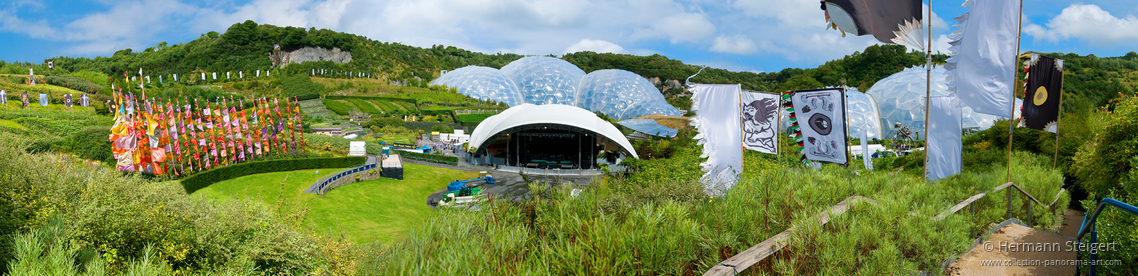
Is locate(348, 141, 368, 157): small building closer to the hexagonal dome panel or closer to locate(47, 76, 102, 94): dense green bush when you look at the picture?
locate(47, 76, 102, 94): dense green bush

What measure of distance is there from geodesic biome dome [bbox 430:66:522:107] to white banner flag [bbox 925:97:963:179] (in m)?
49.0

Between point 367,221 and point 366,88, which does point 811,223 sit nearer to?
point 367,221

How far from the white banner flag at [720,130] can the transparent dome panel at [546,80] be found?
44.3 m

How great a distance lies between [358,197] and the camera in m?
19.0

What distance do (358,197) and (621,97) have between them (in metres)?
36.3

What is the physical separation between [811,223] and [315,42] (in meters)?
95.4

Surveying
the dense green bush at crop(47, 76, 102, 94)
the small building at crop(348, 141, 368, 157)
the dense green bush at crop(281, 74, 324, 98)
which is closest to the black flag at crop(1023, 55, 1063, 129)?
the small building at crop(348, 141, 368, 157)

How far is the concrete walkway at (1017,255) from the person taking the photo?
4609 mm

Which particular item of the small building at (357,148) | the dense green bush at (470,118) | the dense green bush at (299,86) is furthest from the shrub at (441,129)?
the dense green bush at (299,86)

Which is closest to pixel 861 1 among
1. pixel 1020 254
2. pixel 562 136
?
pixel 1020 254

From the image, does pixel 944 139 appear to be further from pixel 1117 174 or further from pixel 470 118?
pixel 470 118

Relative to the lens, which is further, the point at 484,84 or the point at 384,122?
the point at 484,84

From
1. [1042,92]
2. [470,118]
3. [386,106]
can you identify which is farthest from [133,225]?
[386,106]

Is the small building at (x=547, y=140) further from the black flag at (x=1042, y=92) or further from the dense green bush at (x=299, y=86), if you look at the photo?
the dense green bush at (x=299, y=86)
